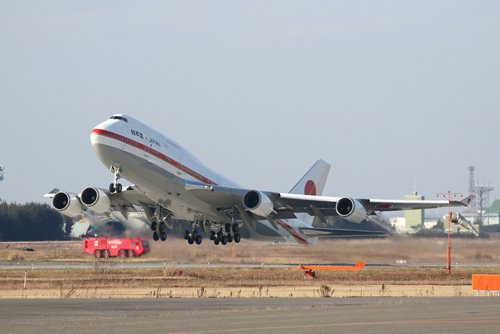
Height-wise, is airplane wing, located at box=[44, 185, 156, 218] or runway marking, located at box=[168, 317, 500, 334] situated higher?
airplane wing, located at box=[44, 185, 156, 218]

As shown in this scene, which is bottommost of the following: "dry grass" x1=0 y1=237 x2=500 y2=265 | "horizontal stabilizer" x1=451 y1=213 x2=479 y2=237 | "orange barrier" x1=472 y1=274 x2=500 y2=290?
"orange barrier" x1=472 y1=274 x2=500 y2=290

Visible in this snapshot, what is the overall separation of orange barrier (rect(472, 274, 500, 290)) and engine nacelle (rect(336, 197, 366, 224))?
407 inches

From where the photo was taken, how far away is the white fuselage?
44.7 metres

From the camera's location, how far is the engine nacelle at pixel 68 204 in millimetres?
55125

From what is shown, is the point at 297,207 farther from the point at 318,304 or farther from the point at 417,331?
the point at 417,331

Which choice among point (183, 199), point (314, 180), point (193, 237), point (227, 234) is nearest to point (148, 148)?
point (183, 199)

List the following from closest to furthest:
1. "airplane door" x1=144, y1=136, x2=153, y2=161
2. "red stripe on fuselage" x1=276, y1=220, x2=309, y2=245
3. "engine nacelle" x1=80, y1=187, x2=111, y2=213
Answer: "airplane door" x1=144, y1=136, x2=153, y2=161, "engine nacelle" x1=80, y1=187, x2=111, y2=213, "red stripe on fuselage" x1=276, y1=220, x2=309, y2=245

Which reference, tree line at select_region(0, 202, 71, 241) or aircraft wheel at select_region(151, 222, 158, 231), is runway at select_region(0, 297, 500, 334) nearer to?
aircraft wheel at select_region(151, 222, 158, 231)

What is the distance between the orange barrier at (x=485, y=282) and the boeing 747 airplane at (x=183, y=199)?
378 inches

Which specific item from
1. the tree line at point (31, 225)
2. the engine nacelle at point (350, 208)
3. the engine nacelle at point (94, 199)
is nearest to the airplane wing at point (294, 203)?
the engine nacelle at point (350, 208)

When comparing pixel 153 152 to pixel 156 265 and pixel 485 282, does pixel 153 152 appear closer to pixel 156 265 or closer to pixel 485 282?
pixel 485 282

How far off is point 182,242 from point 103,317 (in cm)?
3324

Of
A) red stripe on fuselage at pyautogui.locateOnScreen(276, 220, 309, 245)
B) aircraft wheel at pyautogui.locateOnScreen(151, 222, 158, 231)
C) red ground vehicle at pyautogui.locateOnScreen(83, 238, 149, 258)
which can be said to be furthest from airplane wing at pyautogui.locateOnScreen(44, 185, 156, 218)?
red ground vehicle at pyautogui.locateOnScreen(83, 238, 149, 258)

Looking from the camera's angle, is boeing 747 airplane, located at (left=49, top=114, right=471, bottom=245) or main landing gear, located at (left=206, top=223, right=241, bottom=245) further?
main landing gear, located at (left=206, top=223, right=241, bottom=245)
